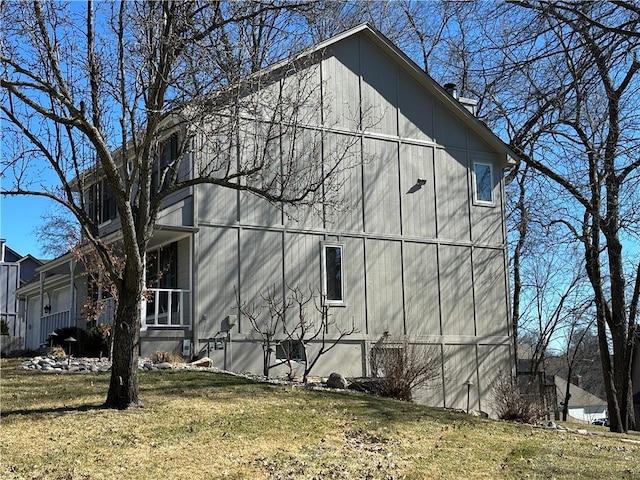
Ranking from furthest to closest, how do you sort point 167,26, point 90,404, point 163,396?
point 163,396 < point 90,404 < point 167,26

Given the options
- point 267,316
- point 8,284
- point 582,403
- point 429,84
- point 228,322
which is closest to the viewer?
point 228,322

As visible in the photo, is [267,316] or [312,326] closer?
[267,316]

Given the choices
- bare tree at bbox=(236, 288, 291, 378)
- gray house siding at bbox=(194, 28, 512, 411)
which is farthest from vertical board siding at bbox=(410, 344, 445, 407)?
bare tree at bbox=(236, 288, 291, 378)

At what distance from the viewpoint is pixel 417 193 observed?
66.6 ft

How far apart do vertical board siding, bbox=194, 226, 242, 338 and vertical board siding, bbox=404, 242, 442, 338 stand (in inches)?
198

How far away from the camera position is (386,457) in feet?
30.8

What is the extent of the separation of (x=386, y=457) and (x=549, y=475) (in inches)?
81.8

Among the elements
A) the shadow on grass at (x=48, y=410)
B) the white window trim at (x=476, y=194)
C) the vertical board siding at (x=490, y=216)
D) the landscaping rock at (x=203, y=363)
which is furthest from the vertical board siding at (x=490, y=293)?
the shadow on grass at (x=48, y=410)

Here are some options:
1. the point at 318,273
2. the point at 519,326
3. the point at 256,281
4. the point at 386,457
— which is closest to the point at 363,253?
the point at 318,273

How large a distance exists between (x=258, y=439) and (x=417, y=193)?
39.3 feet

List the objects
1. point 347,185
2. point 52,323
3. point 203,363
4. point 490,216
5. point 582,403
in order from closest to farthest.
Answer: point 203,363, point 347,185, point 490,216, point 52,323, point 582,403

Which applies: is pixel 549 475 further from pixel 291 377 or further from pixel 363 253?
pixel 363 253

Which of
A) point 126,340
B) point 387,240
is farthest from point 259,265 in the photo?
point 126,340

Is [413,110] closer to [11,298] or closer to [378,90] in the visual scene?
[378,90]
